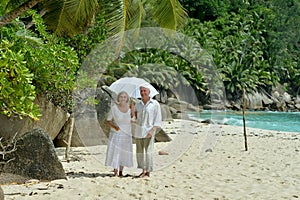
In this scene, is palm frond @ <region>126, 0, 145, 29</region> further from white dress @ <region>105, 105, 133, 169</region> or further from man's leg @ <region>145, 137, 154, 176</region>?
man's leg @ <region>145, 137, 154, 176</region>

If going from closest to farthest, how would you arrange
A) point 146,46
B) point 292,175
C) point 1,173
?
1. point 1,173
2. point 292,175
3. point 146,46

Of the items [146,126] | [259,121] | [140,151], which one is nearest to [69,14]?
[146,126]

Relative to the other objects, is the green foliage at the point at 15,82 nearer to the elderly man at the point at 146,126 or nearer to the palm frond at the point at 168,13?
the elderly man at the point at 146,126

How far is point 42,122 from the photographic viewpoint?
7.65 meters

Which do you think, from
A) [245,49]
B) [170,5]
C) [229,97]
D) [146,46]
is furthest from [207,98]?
[170,5]

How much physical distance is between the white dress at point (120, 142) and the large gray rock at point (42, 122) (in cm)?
134

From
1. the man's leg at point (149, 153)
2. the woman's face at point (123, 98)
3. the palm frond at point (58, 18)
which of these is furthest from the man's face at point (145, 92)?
the palm frond at point (58, 18)

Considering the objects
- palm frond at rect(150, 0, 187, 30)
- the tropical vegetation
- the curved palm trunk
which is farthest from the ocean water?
the curved palm trunk

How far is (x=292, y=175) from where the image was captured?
6.85m

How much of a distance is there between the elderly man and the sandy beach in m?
0.30

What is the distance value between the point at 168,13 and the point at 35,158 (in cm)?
337

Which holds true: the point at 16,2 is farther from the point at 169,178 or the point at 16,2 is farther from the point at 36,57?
the point at 169,178

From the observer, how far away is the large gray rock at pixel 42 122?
22.9 ft

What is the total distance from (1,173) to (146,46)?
14331 millimetres
